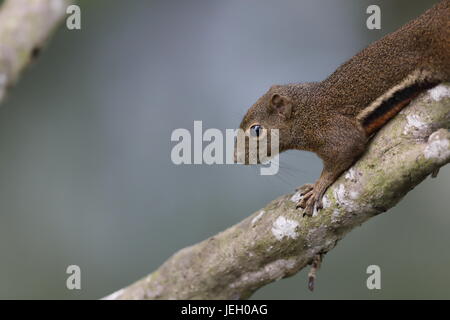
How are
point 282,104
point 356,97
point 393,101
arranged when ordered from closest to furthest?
point 393,101, point 356,97, point 282,104

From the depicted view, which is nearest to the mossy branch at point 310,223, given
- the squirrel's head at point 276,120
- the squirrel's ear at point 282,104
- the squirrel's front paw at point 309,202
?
the squirrel's front paw at point 309,202

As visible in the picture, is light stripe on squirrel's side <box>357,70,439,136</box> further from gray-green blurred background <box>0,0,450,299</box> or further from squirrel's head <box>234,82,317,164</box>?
gray-green blurred background <box>0,0,450,299</box>

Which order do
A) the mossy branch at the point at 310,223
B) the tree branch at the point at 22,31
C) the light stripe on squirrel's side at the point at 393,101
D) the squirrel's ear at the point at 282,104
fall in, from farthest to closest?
1. the tree branch at the point at 22,31
2. the squirrel's ear at the point at 282,104
3. the light stripe on squirrel's side at the point at 393,101
4. the mossy branch at the point at 310,223

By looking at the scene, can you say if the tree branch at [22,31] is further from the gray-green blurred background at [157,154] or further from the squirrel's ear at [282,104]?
the gray-green blurred background at [157,154]

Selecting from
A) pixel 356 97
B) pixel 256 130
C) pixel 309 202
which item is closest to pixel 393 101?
pixel 356 97

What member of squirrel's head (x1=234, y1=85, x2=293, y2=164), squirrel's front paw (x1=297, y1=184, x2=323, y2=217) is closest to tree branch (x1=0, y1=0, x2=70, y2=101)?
squirrel's head (x1=234, y1=85, x2=293, y2=164)

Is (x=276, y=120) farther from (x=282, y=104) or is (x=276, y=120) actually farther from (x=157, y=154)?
(x=157, y=154)
